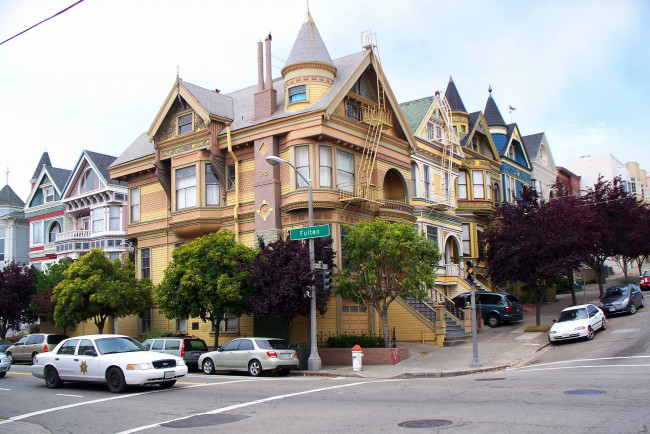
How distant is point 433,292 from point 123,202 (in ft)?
72.9

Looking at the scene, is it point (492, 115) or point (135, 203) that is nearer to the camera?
point (135, 203)

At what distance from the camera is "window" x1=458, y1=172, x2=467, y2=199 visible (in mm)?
42062

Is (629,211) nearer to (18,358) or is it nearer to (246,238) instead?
(246,238)

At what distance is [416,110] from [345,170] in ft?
37.5

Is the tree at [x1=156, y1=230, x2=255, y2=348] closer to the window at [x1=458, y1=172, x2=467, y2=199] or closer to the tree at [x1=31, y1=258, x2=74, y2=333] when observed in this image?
the tree at [x1=31, y1=258, x2=74, y2=333]

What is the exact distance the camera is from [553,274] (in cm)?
2908

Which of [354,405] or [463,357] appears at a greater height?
[354,405]

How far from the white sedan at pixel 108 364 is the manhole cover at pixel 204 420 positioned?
4.21 m

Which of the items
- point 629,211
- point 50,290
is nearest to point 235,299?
point 50,290

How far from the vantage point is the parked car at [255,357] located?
21203 millimetres

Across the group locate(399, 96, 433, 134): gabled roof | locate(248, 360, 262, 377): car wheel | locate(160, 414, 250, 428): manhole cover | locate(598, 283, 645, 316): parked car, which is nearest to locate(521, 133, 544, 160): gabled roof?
locate(399, 96, 433, 134): gabled roof

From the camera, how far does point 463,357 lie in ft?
78.4

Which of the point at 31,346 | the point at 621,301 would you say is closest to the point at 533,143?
the point at 621,301

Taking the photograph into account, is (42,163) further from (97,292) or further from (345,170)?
(345,170)
